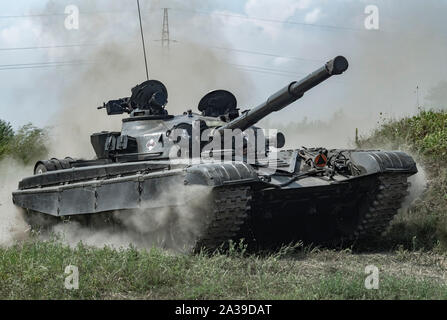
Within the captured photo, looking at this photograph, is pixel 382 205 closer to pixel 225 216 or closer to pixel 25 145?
pixel 225 216

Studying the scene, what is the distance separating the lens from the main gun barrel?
28.9ft

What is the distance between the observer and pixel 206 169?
8.57 m

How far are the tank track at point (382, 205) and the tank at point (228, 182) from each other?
2 cm

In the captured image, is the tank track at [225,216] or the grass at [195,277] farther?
the tank track at [225,216]

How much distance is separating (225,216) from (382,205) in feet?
8.71

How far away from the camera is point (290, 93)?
9.48 metres

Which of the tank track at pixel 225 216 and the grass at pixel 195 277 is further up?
the tank track at pixel 225 216

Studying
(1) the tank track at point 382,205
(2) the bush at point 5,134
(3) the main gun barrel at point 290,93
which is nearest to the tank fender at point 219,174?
(3) the main gun barrel at point 290,93

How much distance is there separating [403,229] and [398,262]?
2381 millimetres

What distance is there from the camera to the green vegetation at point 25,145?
942 inches

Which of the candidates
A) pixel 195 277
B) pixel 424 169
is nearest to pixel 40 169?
pixel 195 277

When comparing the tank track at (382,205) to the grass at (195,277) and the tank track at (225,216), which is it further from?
the tank track at (225,216)
